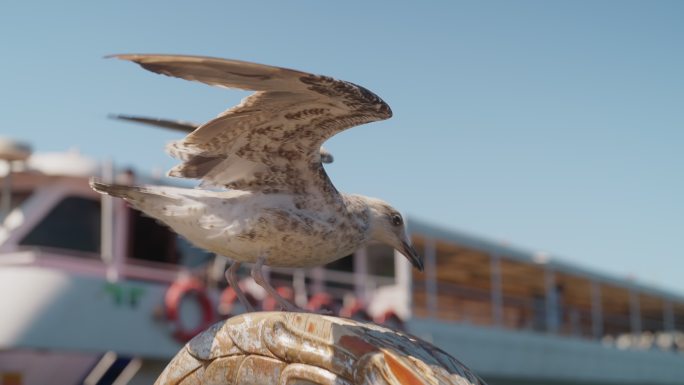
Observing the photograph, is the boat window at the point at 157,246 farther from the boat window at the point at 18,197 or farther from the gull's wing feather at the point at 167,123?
the gull's wing feather at the point at 167,123

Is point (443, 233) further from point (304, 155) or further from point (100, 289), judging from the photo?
point (304, 155)

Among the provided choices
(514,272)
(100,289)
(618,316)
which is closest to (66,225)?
(100,289)

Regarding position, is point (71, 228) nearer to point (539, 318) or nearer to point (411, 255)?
point (411, 255)

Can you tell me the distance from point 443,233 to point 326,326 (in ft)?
42.7

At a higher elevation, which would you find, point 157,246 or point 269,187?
point 269,187

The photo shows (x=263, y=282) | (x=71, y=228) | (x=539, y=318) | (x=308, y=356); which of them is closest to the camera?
(x=308, y=356)

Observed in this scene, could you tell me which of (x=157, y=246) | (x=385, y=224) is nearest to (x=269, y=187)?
(x=385, y=224)

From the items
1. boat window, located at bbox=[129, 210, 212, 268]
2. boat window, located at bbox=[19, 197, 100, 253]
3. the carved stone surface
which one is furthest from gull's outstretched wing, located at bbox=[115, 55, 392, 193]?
boat window, located at bbox=[129, 210, 212, 268]

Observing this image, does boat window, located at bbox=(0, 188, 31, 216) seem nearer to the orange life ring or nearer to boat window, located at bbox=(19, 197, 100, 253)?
boat window, located at bbox=(19, 197, 100, 253)

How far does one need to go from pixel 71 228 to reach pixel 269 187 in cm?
843

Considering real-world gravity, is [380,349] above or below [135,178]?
below

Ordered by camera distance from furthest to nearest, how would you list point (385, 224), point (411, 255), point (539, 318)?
point (539, 318)
point (411, 255)
point (385, 224)

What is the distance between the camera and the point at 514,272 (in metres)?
20.9

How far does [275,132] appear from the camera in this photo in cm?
346
